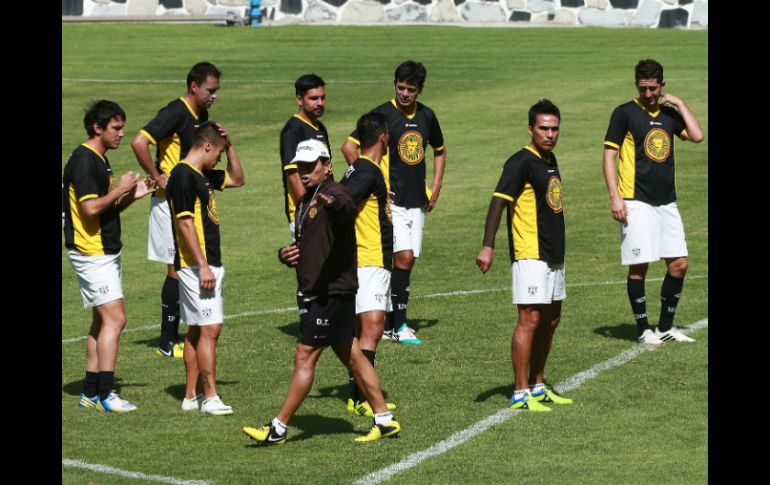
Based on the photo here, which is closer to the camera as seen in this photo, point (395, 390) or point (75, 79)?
point (395, 390)

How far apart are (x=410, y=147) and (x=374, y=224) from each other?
3090mm

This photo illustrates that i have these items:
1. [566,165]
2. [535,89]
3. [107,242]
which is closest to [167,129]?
[107,242]

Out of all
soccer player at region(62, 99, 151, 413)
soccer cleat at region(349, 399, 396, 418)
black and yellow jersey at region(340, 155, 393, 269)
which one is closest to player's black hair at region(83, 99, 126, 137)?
soccer player at region(62, 99, 151, 413)

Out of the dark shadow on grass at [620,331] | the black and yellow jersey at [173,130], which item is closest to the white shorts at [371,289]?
the black and yellow jersey at [173,130]

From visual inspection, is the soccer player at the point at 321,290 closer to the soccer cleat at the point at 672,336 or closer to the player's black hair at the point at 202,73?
the player's black hair at the point at 202,73

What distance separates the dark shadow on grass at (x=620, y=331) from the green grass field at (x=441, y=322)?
31mm

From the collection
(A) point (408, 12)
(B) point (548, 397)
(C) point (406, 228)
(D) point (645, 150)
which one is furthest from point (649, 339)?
(A) point (408, 12)

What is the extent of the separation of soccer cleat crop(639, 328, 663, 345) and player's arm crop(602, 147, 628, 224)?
1.15 meters

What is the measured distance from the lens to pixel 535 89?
103 ft

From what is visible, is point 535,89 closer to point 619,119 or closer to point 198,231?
point 619,119

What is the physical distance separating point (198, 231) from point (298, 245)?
4.16ft

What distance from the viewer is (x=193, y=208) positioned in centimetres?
1149

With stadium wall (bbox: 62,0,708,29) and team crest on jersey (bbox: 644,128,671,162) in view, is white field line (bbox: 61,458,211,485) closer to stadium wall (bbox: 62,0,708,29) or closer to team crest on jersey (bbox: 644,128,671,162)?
team crest on jersey (bbox: 644,128,671,162)

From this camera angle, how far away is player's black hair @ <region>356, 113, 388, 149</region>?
11.2 meters
